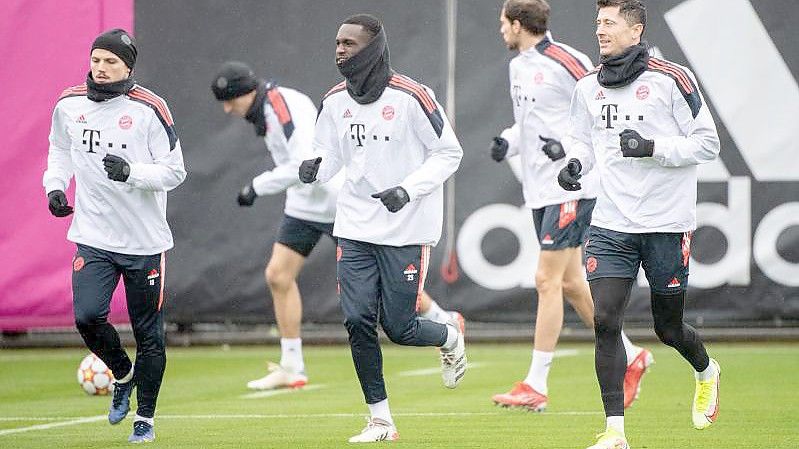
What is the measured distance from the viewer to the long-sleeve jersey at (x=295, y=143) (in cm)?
1128

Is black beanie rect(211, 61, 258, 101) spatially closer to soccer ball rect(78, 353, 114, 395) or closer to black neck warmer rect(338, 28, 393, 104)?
soccer ball rect(78, 353, 114, 395)

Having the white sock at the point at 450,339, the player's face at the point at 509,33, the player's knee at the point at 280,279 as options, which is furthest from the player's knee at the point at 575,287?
the player's knee at the point at 280,279

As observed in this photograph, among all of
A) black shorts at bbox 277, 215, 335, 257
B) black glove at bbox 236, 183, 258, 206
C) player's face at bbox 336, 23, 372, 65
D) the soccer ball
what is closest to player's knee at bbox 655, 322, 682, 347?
player's face at bbox 336, 23, 372, 65

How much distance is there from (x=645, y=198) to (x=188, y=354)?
8.20 metres

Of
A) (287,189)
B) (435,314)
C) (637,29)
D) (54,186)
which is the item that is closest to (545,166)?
(435,314)

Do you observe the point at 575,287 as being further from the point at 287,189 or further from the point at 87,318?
the point at 87,318

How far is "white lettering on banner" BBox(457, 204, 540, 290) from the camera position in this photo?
14.6m

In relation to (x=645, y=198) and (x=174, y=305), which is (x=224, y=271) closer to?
(x=174, y=305)

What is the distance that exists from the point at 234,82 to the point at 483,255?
13.6ft

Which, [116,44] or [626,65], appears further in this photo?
[116,44]

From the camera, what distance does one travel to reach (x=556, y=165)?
1004cm

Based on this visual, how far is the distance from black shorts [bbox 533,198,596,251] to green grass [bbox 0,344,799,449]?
1.08 metres

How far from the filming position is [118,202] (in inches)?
324

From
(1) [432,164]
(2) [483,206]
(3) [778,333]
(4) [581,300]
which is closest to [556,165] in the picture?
(4) [581,300]
